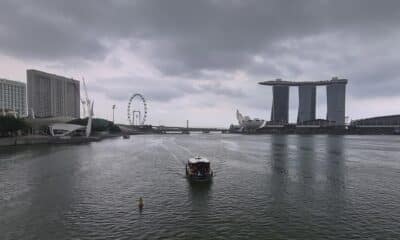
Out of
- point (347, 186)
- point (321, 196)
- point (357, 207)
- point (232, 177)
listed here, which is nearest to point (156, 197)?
point (232, 177)

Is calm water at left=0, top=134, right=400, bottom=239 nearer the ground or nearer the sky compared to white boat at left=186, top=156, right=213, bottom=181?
nearer the ground

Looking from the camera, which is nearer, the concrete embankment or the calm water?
the calm water

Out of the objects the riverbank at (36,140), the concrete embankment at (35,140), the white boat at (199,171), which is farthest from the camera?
the riverbank at (36,140)

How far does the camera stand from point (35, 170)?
63.4 m

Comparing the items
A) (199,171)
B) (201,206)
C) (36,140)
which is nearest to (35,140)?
(36,140)

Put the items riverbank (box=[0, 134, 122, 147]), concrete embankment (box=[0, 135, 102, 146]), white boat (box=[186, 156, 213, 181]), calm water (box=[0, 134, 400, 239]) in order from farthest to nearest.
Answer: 1. riverbank (box=[0, 134, 122, 147])
2. concrete embankment (box=[0, 135, 102, 146])
3. white boat (box=[186, 156, 213, 181])
4. calm water (box=[0, 134, 400, 239])

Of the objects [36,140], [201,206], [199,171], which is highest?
[199,171]

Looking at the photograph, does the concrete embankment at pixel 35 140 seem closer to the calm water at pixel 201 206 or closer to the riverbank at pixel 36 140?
the riverbank at pixel 36 140

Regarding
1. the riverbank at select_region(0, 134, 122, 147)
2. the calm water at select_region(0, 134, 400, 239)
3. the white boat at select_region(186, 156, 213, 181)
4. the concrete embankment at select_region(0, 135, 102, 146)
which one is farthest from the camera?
the riverbank at select_region(0, 134, 122, 147)

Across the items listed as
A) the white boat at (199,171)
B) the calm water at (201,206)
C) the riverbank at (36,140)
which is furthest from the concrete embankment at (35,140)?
the white boat at (199,171)

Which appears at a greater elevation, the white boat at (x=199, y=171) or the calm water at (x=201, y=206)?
the white boat at (x=199, y=171)

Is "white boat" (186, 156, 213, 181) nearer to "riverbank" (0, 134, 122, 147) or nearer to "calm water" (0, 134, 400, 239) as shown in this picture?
"calm water" (0, 134, 400, 239)

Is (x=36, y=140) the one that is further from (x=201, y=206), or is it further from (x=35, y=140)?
(x=201, y=206)

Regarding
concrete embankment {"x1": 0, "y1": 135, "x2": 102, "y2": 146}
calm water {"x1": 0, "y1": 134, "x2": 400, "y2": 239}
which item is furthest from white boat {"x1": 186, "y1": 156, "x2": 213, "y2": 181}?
concrete embankment {"x1": 0, "y1": 135, "x2": 102, "y2": 146}
